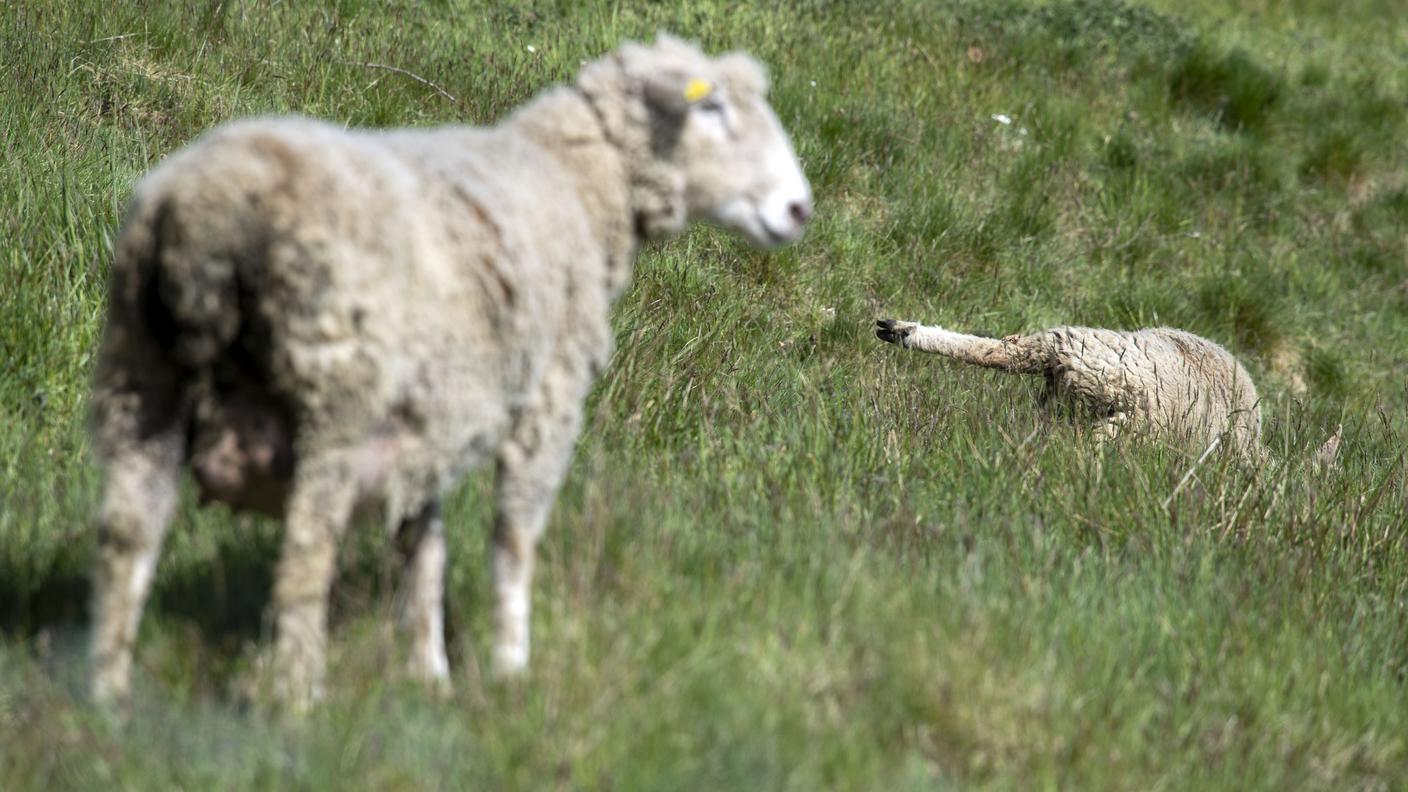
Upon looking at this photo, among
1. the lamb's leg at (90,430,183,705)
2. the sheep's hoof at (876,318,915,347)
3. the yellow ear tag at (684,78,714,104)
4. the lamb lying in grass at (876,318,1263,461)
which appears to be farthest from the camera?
the sheep's hoof at (876,318,915,347)

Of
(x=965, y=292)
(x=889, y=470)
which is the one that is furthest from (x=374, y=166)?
(x=965, y=292)

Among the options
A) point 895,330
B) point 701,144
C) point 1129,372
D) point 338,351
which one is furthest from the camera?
point 895,330

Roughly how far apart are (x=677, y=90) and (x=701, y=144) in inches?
5.3

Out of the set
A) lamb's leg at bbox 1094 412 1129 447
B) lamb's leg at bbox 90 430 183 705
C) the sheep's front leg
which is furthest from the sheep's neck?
lamb's leg at bbox 1094 412 1129 447

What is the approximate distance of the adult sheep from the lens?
105 inches

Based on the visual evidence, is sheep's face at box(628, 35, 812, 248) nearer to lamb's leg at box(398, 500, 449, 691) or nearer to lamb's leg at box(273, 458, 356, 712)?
lamb's leg at box(398, 500, 449, 691)

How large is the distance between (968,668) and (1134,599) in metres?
0.98

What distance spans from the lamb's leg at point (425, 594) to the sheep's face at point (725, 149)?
0.88 m

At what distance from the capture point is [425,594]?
10.4 feet

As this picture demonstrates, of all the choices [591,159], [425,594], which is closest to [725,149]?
[591,159]

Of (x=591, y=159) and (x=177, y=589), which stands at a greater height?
(x=591, y=159)

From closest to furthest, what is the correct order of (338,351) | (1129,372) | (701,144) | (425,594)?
(338,351) < (425,594) < (701,144) < (1129,372)

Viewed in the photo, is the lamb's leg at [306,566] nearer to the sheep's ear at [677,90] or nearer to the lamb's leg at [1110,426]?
the sheep's ear at [677,90]

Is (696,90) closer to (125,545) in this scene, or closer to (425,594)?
(425,594)
